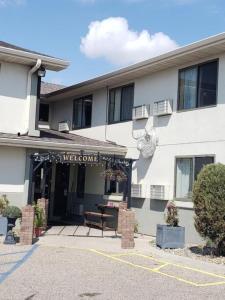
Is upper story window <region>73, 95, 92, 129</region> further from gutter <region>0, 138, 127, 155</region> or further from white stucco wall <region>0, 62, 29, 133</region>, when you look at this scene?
white stucco wall <region>0, 62, 29, 133</region>

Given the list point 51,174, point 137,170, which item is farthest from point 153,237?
point 51,174

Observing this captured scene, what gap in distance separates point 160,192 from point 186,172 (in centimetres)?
116

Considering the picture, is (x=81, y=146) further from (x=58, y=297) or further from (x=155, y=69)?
(x=58, y=297)

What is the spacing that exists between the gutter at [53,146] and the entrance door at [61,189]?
170 inches

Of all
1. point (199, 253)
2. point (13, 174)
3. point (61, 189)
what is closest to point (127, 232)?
point (199, 253)

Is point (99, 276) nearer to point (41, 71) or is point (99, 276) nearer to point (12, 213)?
point (12, 213)

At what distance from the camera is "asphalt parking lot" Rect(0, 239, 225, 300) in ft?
26.2

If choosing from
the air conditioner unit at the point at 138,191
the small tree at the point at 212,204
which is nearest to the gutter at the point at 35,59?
the air conditioner unit at the point at 138,191

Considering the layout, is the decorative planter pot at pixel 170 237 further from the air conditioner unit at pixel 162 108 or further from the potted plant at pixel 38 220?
the air conditioner unit at pixel 162 108

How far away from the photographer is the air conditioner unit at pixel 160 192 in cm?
1564

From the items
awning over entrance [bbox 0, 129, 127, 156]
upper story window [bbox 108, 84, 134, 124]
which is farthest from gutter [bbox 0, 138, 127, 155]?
upper story window [bbox 108, 84, 134, 124]

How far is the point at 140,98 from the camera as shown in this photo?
57.3 feet

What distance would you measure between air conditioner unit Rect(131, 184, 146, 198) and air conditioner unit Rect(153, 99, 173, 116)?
2.51 meters

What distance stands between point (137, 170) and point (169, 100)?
2.89 m
